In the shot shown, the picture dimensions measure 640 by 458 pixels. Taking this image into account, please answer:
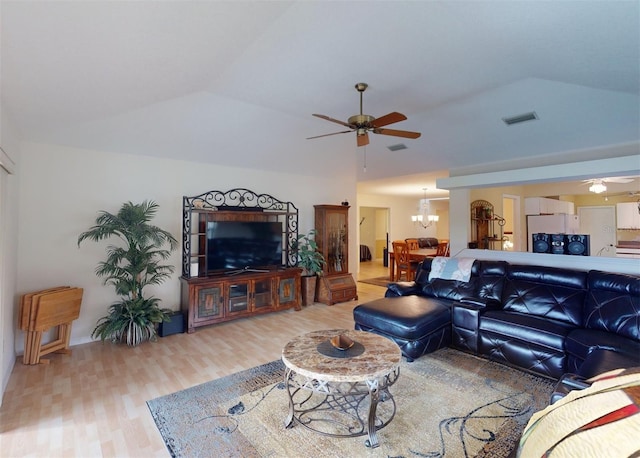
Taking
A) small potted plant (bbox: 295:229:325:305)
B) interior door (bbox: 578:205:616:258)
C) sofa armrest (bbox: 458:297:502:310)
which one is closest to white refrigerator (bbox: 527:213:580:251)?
interior door (bbox: 578:205:616:258)

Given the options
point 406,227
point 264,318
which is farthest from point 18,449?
point 406,227

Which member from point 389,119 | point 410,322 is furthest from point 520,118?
point 410,322

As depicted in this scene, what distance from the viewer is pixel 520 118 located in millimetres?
3883

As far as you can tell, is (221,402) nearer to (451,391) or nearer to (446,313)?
(451,391)

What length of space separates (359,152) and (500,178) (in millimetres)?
2281

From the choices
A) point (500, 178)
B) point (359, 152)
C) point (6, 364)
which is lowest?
point (6, 364)

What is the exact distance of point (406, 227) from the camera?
1155 cm

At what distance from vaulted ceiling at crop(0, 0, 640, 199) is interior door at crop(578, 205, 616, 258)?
3995mm

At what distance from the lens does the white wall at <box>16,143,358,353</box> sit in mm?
3545

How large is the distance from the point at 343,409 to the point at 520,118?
152 inches

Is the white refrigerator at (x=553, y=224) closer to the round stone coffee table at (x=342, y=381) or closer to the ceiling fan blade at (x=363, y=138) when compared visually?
the ceiling fan blade at (x=363, y=138)

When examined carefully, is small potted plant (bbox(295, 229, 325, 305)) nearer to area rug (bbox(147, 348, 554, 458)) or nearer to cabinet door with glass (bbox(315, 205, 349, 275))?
cabinet door with glass (bbox(315, 205, 349, 275))

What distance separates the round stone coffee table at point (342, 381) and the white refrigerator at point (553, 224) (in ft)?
18.3

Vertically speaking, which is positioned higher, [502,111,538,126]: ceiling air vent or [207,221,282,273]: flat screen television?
[502,111,538,126]: ceiling air vent
